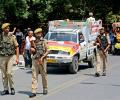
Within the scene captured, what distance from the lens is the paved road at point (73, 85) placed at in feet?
45.0

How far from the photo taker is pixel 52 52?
65.8ft

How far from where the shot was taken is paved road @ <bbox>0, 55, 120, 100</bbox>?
45.0 feet

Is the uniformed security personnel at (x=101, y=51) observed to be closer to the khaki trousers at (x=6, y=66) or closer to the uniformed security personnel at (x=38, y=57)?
the uniformed security personnel at (x=38, y=57)

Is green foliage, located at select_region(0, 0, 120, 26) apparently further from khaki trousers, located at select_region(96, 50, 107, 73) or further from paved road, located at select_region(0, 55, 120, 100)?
khaki trousers, located at select_region(96, 50, 107, 73)

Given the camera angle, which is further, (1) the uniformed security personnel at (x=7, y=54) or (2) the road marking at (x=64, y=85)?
(2) the road marking at (x=64, y=85)

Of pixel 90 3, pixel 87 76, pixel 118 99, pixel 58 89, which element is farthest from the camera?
pixel 90 3

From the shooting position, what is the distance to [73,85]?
16375 mm

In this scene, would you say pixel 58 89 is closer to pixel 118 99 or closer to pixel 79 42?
pixel 118 99

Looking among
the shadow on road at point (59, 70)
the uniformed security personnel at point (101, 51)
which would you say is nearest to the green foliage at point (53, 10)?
the shadow on road at point (59, 70)

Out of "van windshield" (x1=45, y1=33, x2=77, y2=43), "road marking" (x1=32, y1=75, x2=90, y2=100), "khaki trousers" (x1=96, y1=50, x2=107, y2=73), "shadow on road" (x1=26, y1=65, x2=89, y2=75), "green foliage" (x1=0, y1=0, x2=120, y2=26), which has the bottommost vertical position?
"road marking" (x1=32, y1=75, x2=90, y2=100)

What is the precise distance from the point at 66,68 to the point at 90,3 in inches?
789

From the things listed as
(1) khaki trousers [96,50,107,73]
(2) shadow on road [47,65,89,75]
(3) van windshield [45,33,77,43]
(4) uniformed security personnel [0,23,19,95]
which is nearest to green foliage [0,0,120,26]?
(3) van windshield [45,33,77,43]

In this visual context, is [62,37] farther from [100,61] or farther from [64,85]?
[64,85]

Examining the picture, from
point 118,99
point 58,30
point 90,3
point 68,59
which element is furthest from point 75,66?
point 90,3
